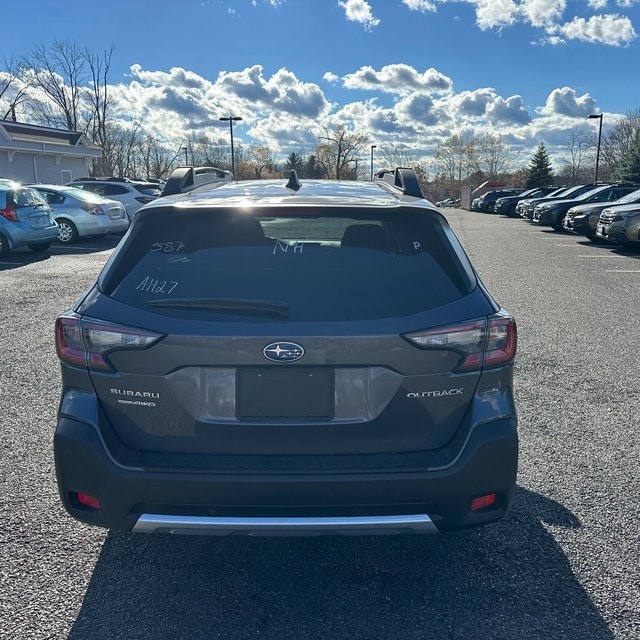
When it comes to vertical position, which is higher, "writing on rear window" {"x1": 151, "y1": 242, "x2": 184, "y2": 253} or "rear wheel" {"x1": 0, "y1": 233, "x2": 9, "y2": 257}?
"writing on rear window" {"x1": 151, "y1": 242, "x2": 184, "y2": 253}

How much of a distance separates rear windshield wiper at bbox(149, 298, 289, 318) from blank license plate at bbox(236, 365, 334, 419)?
229 mm

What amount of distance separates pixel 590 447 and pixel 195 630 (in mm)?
2830

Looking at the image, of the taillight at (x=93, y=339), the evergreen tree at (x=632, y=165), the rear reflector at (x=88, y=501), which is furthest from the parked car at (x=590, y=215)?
the evergreen tree at (x=632, y=165)

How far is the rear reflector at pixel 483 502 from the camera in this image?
2368 mm

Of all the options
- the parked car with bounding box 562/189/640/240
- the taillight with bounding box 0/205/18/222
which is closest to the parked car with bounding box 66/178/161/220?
the taillight with bounding box 0/205/18/222

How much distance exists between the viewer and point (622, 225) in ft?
48.5

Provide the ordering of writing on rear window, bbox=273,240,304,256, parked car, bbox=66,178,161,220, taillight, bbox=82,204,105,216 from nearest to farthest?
1. writing on rear window, bbox=273,240,304,256
2. taillight, bbox=82,204,105,216
3. parked car, bbox=66,178,161,220

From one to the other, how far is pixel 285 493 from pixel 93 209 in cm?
1582

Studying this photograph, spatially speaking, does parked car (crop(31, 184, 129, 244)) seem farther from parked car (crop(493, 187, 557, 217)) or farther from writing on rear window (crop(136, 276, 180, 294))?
parked car (crop(493, 187, 557, 217))

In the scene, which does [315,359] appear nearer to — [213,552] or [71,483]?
[71,483]

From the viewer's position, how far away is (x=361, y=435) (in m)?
2.29

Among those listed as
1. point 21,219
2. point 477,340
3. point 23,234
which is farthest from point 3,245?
point 477,340

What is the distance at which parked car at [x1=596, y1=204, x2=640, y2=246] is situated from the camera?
14578 millimetres

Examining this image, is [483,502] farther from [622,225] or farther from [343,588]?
[622,225]
